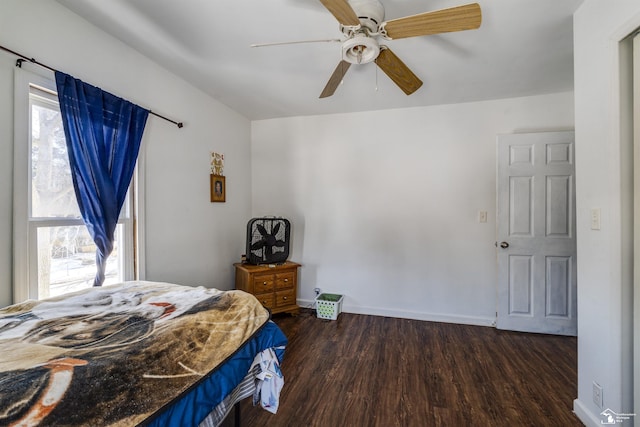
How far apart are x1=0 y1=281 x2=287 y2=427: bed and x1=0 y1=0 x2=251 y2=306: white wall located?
2.02 ft

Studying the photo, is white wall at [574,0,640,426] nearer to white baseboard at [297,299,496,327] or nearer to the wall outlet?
the wall outlet

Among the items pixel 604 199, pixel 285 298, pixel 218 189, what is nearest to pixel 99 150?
pixel 218 189

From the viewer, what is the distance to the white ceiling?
5.32 ft

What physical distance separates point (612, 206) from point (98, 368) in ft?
7.21

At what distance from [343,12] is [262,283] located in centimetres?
252

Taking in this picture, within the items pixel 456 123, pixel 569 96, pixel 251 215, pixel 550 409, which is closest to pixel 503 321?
pixel 550 409

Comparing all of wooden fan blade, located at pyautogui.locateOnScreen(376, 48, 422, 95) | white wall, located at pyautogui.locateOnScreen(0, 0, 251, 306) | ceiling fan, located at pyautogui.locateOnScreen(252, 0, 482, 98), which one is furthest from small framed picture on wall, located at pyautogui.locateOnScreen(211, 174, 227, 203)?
wooden fan blade, located at pyautogui.locateOnScreen(376, 48, 422, 95)

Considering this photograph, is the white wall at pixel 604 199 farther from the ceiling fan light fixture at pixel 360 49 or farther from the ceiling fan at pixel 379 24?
the ceiling fan light fixture at pixel 360 49

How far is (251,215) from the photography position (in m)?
3.70

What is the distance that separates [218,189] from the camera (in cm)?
298

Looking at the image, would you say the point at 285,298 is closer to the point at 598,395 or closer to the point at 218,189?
the point at 218,189

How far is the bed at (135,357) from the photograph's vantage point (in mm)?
692

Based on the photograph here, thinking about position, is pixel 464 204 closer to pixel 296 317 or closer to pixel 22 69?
pixel 296 317

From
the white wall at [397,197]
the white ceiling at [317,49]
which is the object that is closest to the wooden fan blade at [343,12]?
the white ceiling at [317,49]
